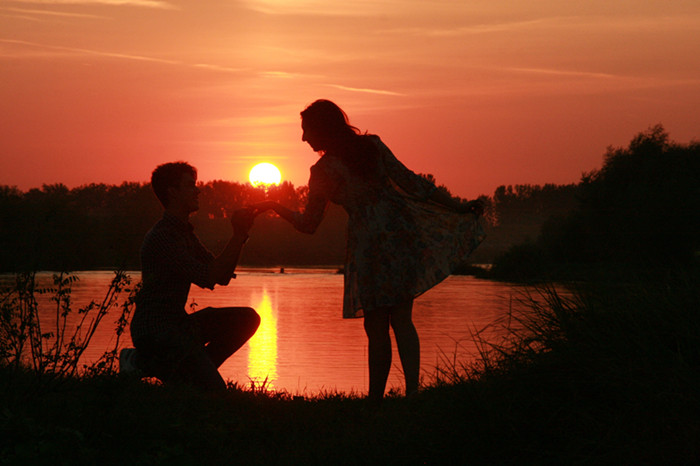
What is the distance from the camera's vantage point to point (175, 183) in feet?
17.8

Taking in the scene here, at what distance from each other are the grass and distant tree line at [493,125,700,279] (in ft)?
120

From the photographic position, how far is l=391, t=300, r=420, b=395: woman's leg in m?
5.29

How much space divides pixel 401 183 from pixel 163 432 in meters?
2.26

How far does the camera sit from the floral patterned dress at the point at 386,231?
521cm

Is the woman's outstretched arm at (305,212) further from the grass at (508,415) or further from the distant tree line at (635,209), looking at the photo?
the distant tree line at (635,209)

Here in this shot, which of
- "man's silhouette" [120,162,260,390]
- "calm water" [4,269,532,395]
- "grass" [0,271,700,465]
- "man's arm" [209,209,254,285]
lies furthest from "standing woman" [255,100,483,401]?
"grass" [0,271,700,465]

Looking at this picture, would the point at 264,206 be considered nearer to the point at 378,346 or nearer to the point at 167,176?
the point at 167,176

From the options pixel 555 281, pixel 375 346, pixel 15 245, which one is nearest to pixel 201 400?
pixel 375 346

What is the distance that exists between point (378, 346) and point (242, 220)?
125cm

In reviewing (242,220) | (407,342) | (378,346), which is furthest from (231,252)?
(407,342)

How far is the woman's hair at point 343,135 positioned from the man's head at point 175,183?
36.3 inches

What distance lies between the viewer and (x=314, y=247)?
297 feet

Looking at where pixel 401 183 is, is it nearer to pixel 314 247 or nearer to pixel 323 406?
pixel 323 406

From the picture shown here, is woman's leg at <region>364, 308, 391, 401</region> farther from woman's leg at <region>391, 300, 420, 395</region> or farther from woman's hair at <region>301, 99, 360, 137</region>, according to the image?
woman's hair at <region>301, 99, 360, 137</region>
